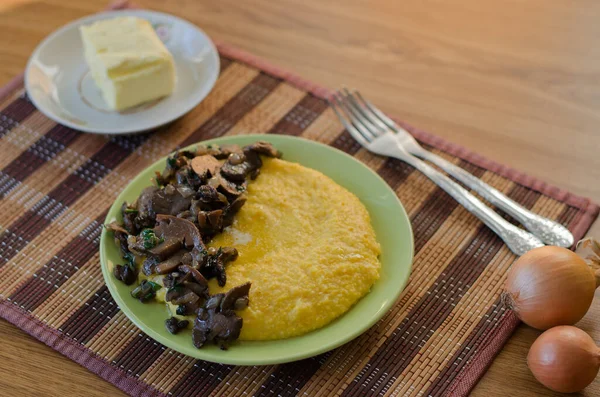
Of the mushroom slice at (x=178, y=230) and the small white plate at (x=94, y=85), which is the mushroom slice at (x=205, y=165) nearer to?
the mushroom slice at (x=178, y=230)

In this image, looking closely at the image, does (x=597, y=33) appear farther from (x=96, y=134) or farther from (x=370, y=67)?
(x=96, y=134)

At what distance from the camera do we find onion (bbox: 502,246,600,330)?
6.46ft

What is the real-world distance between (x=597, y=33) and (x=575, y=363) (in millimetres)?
2017

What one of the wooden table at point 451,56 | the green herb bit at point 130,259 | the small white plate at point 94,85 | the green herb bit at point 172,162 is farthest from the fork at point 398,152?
the green herb bit at point 130,259

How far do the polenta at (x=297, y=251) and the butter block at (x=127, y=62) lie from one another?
0.76 m

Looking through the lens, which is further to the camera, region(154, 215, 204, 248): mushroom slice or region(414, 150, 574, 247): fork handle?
region(414, 150, 574, 247): fork handle

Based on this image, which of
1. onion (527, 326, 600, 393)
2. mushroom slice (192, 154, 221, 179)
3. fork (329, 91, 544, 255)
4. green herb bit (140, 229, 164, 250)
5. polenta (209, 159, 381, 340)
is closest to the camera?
onion (527, 326, 600, 393)

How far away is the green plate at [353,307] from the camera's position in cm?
194

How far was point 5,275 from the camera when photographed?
2.40 meters

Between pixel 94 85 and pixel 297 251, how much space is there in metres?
1.47

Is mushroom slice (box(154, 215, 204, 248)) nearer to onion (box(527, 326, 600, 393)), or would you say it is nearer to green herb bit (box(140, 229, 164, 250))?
green herb bit (box(140, 229, 164, 250))

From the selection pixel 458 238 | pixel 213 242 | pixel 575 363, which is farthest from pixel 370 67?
pixel 575 363

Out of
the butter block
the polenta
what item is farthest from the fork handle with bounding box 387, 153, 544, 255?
the butter block

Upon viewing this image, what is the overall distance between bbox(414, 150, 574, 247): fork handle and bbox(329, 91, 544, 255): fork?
31mm
